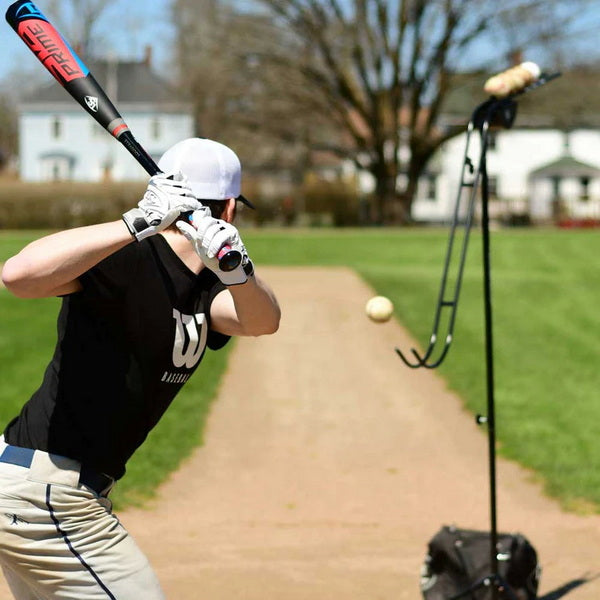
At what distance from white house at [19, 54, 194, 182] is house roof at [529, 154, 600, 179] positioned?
23055mm

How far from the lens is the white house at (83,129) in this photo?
63.8 metres

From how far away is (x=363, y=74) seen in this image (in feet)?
137

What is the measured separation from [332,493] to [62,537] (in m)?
4.88

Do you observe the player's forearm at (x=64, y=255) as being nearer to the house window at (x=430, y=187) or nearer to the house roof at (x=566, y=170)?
the house roof at (x=566, y=170)

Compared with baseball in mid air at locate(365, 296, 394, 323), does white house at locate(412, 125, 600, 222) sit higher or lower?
higher

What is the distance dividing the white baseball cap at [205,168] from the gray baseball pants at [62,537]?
3.25 feet

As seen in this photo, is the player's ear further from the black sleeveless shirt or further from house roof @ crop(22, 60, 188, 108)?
house roof @ crop(22, 60, 188, 108)

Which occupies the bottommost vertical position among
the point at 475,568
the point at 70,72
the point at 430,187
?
the point at 475,568

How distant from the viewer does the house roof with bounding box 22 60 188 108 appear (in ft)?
208

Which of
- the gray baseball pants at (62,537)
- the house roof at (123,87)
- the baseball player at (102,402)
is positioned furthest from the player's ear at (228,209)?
the house roof at (123,87)

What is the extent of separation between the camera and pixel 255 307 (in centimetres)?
354

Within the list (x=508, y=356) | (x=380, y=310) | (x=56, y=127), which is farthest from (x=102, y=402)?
(x=56, y=127)

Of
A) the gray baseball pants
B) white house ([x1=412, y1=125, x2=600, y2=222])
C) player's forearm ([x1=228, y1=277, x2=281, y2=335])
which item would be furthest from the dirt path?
white house ([x1=412, y1=125, x2=600, y2=222])

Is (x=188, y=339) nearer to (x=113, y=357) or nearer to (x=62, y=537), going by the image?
(x=113, y=357)
